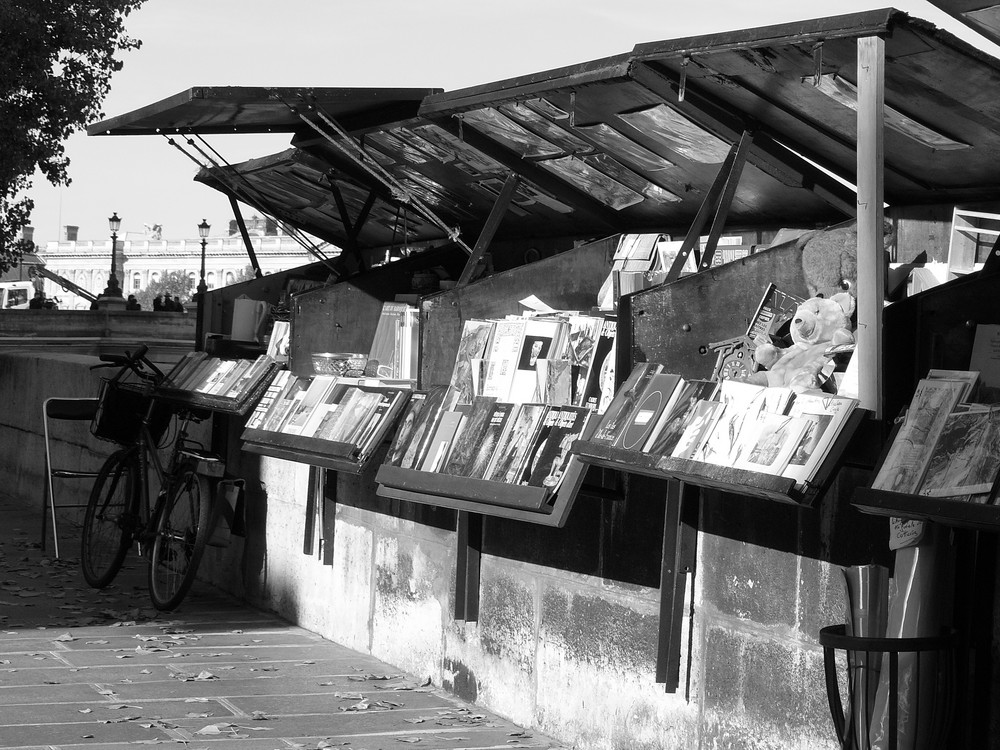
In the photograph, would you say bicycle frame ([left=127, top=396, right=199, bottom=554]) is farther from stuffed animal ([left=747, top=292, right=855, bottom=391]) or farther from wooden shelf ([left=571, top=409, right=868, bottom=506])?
stuffed animal ([left=747, top=292, right=855, bottom=391])

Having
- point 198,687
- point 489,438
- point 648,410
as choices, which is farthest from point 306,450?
point 648,410

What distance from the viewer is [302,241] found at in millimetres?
7969

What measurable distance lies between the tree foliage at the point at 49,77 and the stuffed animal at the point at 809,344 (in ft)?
45.2

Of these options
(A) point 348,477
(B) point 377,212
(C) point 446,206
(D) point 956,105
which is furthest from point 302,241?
(D) point 956,105

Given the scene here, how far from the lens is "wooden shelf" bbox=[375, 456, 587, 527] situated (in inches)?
171

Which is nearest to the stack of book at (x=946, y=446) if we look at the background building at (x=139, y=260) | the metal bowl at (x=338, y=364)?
the metal bowl at (x=338, y=364)

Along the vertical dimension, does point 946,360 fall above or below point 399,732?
above

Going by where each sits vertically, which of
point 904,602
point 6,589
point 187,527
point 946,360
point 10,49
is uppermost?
point 10,49

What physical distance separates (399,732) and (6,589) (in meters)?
3.78

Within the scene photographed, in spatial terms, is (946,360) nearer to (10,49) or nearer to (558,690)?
(558,690)

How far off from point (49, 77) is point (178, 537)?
11.0 m

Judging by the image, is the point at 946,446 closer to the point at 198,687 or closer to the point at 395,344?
the point at 198,687

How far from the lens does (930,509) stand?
2.94 metres

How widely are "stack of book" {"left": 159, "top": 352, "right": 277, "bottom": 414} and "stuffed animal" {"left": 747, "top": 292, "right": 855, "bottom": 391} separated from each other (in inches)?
139
